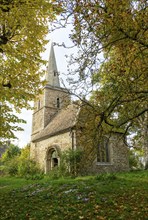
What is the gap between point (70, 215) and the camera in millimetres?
5070

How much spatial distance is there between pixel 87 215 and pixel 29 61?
20.0 ft

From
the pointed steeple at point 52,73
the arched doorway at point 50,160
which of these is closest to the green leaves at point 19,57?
the arched doorway at point 50,160

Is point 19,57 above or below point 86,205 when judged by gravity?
above

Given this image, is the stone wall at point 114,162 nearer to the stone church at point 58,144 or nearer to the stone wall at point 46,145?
the stone church at point 58,144

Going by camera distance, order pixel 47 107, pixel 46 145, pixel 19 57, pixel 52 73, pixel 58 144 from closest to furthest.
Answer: pixel 19 57
pixel 58 144
pixel 46 145
pixel 47 107
pixel 52 73

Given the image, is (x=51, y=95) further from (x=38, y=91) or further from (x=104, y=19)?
(x=104, y=19)

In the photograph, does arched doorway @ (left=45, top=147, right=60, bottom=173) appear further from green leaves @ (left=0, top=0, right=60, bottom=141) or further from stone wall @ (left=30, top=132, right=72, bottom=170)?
green leaves @ (left=0, top=0, right=60, bottom=141)

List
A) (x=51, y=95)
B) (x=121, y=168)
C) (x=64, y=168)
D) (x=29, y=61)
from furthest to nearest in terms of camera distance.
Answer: (x=51, y=95) → (x=121, y=168) → (x=64, y=168) → (x=29, y=61)

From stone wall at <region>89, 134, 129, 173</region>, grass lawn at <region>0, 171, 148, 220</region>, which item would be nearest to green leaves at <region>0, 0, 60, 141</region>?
grass lawn at <region>0, 171, 148, 220</region>

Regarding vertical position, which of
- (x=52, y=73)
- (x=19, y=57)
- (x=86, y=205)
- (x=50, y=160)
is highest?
(x=52, y=73)

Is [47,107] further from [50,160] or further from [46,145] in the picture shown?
[50,160]

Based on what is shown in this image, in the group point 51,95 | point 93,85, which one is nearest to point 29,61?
point 93,85

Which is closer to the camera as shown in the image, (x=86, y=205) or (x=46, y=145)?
(x=86, y=205)

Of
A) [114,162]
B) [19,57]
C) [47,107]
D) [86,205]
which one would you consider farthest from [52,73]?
[86,205]
